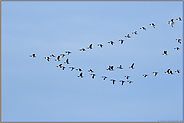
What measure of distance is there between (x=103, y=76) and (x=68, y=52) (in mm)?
10221

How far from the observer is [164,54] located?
135 meters

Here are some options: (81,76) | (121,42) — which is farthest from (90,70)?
(121,42)

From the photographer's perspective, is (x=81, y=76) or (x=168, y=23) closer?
(x=168, y=23)

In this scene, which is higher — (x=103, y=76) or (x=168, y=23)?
(x=168, y=23)

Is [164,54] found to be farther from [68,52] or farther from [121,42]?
[68,52]

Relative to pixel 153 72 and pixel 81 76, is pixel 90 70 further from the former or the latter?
pixel 153 72

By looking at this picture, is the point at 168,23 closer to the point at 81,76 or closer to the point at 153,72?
the point at 153,72

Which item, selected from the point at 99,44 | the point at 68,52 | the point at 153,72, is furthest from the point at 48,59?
the point at 153,72

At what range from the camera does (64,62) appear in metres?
139

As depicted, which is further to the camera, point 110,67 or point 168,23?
point 110,67

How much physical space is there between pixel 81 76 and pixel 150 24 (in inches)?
816

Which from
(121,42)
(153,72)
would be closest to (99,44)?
(121,42)

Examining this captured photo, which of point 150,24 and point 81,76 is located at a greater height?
point 150,24

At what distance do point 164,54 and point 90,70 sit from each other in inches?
752
